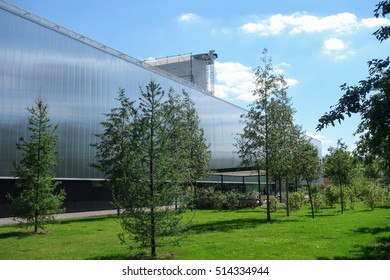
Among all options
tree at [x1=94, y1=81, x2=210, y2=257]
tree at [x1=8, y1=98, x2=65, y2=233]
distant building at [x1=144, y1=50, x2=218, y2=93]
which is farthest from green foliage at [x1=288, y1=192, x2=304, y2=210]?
distant building at [x1=144, y1=50, x2=218, y2=93]

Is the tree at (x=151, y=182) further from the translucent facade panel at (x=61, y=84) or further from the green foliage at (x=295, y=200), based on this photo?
the green foliage at (x=295, y=200)

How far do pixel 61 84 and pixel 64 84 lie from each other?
0.38 metres

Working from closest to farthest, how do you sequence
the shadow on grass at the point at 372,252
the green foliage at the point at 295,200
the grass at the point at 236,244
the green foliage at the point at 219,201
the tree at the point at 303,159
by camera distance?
the shadow on grass at the point at 372,252 → the grass at the point at 236,244 → the tree at the point at 303,159 → the green foliage at the point at 295,200 → the green foliage at the point at 219,201

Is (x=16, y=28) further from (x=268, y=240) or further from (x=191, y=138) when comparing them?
(x=268, y=240)

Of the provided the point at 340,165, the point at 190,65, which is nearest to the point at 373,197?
the point at 340,165

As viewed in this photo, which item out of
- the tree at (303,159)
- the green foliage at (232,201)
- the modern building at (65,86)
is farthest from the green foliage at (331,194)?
the modern building at (65,86)

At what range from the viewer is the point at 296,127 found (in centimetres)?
2861

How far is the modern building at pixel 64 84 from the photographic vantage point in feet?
97.2

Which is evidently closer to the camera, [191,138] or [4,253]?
[4,253]

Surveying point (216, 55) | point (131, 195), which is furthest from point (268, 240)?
point (216, 55)

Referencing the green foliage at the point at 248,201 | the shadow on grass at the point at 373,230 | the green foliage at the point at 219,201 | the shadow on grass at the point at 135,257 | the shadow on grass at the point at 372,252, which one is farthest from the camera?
the green foliage at the point at 248,201

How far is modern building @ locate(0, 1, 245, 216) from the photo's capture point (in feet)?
97.2
